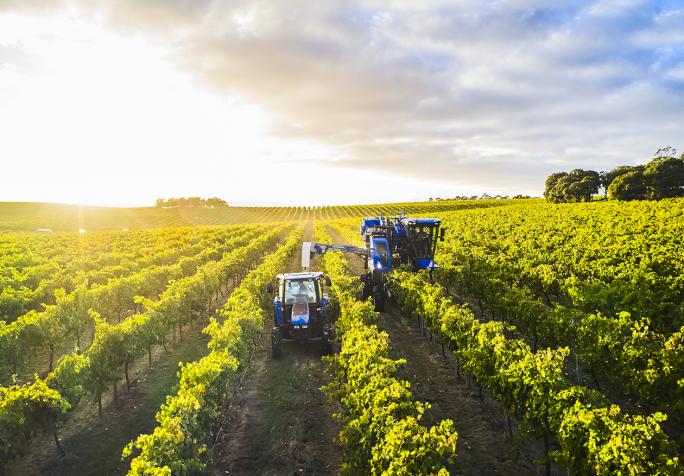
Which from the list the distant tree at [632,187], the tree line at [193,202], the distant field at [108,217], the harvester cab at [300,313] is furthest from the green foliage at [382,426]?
the tree line at [193,202]

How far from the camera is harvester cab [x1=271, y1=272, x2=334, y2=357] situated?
13656 millimetres

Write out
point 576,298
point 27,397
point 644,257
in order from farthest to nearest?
point 644,257 < point 576,298 < point 27,397

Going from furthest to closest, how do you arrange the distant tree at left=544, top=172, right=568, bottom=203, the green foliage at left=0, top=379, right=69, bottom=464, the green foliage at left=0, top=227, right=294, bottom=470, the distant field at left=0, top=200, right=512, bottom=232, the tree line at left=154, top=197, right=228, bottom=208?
the tree line at left=154, top=197, right=228, bottom=208 → the distant field at left=0, top=200, right=512, bottom=232 → the distant tree at left=544, top=172, right=568, bottom=203 → the green foliage at left=0, top=227, right=294, bottom=470 → the green foliage at left=0, top=379, right=69, bottom=464

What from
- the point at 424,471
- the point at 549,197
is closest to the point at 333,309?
the point at 424,471

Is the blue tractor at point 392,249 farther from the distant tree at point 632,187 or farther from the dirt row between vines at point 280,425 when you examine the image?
the distant tree at point 632,187

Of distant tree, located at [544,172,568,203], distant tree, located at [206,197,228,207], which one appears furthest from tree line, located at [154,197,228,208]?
distant tree, located at [544,172,568,203]

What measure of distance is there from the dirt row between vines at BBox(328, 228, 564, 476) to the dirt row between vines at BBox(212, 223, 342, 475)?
2.37 m

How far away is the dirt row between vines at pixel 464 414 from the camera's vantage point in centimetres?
829

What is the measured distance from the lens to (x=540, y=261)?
869 inches

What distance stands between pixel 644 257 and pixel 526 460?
580 inches

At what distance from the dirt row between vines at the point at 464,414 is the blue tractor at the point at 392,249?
11.4 ft

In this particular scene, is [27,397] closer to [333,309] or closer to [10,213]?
[333,309]

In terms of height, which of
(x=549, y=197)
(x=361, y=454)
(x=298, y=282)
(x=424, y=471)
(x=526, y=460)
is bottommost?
(x=526, y=460)

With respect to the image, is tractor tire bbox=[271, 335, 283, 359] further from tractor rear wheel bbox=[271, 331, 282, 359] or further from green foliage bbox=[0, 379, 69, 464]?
green foliage bbox=[0, 379, 69, 464]
